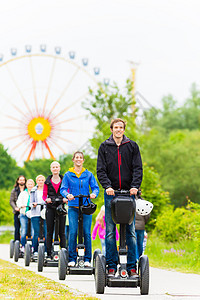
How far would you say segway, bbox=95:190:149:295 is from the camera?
660cm

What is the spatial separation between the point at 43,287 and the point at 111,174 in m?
1.61

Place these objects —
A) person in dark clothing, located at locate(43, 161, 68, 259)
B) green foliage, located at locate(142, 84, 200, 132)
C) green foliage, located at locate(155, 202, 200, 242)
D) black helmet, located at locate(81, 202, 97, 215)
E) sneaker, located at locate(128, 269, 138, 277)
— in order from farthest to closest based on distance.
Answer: green foliage, located at locate(142, 84, 200, 132), green foliage, located at locate(155, 202, 200, 242), person in dark clothing, located at locate(43, 161, 68, 259), black helmet, located at locate(81, 202, 97, 215), sneaker, located at locate(128, 269, 138, 277)

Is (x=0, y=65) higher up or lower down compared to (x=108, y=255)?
higher up

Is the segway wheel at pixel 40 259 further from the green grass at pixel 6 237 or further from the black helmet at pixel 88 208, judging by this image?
the green grass at pixel 6 237

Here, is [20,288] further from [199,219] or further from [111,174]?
[199,219]


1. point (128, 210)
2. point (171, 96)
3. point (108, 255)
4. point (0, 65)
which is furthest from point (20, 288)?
point (171, 96)

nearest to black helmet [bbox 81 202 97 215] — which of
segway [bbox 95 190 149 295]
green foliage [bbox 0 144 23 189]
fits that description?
segway [bbox 95 190 149 295]

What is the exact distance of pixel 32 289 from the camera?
704 cm

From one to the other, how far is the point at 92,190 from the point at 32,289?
1.93m

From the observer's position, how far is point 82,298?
20.3 feet

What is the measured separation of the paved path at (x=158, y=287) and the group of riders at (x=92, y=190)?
30 cm

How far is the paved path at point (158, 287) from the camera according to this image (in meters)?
6.67

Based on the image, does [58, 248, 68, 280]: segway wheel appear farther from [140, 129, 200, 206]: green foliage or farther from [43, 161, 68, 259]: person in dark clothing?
[140, 129, 200, 206]: green foliage

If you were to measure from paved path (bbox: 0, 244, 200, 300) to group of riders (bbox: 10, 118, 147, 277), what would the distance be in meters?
0.30
